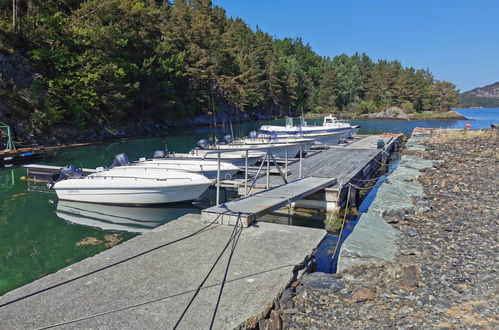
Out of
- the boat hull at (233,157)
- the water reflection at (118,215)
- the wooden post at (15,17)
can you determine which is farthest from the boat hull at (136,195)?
the wooden post at (15,17)

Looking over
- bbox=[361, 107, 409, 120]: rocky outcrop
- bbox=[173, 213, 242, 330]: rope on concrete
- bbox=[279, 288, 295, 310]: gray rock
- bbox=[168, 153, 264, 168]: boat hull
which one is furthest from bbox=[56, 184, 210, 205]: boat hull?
bbox=[361, 107, 409, 120]: rocky outcrop

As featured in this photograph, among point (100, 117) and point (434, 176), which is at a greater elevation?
point (100, 117)

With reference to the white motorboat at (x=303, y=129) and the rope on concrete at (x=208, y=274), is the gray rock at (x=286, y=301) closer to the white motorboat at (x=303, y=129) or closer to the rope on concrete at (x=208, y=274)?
the rope on concrete at (x=208, y=274)

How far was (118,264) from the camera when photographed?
5930 mm

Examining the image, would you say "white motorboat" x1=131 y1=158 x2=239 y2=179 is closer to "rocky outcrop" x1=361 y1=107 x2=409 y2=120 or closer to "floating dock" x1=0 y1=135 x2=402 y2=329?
"floating dock" x1=0 y1=135 x2=402 y2=329

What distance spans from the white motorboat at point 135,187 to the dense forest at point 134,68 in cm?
2068

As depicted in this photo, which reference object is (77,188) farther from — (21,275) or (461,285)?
(461,285)

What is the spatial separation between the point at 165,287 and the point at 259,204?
436 cm

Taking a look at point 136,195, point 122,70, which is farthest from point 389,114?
point 136,195

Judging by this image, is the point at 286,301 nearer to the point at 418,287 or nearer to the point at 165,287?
the point at 165,287

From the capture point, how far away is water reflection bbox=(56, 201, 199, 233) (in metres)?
11.9

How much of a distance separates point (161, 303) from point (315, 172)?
11.7 metres

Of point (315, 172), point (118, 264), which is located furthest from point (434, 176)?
point (118, 264)

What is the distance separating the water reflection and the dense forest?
21.0 meters
